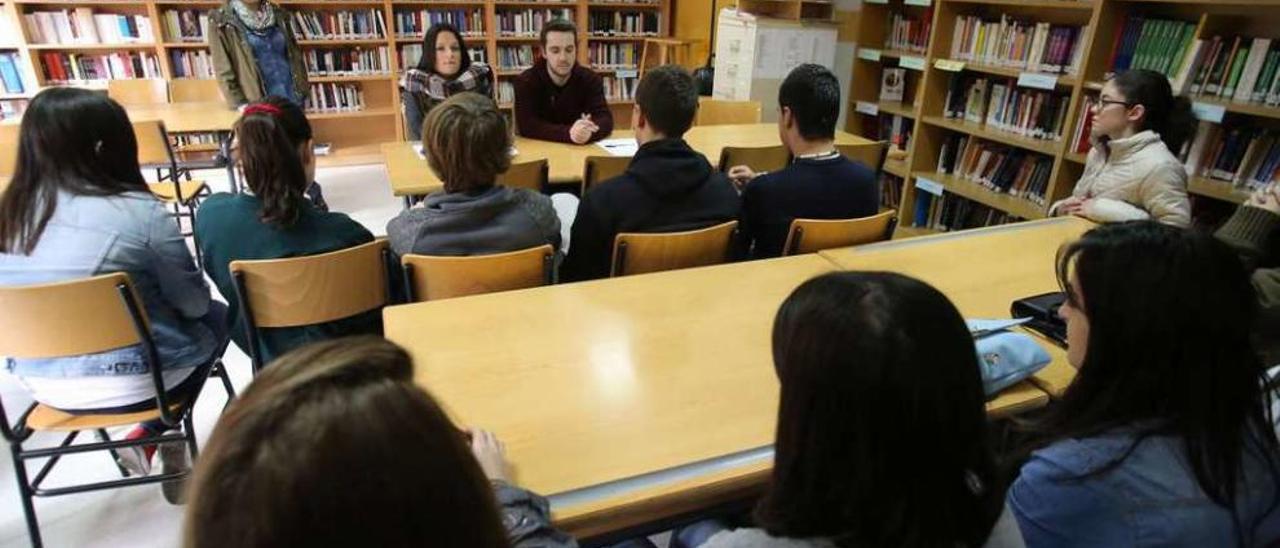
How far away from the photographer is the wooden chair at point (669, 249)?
73.7 inches

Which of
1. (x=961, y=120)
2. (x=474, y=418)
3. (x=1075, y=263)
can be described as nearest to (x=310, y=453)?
(x=474, y=418)

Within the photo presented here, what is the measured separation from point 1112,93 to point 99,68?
6.34m

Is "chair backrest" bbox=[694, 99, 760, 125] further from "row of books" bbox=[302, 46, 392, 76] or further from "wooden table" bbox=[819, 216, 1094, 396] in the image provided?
"row of books" bbox=[302, 46, 392, 76]

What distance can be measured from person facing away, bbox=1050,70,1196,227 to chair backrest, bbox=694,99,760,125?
6.42 feet

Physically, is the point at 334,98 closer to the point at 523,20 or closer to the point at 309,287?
the point at 523,20

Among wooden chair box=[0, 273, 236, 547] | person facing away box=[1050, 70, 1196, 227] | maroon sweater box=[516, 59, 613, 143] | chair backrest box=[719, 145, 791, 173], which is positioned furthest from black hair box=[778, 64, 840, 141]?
wooden chair box=[0, 273, 236, 547]

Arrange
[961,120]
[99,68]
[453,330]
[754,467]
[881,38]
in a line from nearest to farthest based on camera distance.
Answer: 1. [754,467]
2. [453,330]
3. [961,120]
4. [881,38]
5. [99,68]

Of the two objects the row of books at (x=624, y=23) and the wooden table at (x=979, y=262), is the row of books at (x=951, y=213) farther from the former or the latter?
the row of books at (x=624, y=23)

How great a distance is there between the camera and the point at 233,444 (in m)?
0.49

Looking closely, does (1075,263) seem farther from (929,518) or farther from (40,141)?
(40,141)

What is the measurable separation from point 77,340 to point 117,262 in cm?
20

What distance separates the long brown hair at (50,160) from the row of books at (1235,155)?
3821 mm

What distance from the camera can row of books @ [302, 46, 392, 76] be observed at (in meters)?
5.71

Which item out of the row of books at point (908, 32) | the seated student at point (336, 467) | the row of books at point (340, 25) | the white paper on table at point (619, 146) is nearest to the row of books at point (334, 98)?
the row of books at point (340, 25)
